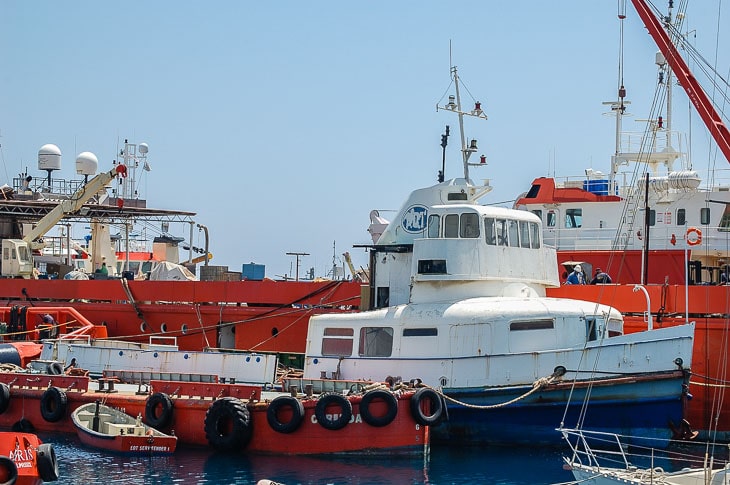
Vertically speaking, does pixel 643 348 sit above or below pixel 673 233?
below

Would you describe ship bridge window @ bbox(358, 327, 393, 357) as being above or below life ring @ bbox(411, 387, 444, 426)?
above

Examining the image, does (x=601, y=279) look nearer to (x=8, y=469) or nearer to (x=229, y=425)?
(x=229, y=425)

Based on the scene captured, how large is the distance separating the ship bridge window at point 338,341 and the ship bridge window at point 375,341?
25 cm

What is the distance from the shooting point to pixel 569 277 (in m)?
25.4

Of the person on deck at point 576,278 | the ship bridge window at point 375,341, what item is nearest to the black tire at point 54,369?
the ship bridge window at point 375,341

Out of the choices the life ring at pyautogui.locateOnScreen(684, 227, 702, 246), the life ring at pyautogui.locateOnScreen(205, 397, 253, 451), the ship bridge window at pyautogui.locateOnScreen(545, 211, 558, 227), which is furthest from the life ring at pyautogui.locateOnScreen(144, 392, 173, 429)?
the ship bridge window at pyautogui.locateOnScreen(545, 211, 558, 227)

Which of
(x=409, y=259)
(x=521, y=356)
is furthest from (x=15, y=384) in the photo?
(x=521, y=356)

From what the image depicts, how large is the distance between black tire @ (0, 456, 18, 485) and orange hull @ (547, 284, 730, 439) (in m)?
11.7

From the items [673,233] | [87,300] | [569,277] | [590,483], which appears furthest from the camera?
[87,300]

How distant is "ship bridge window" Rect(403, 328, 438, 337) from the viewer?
21250mm

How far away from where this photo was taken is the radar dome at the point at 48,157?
41.7 metres

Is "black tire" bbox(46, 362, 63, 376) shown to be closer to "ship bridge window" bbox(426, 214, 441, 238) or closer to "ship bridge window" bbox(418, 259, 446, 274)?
"ship bridge window" bbox(418, 259, 446, 274)

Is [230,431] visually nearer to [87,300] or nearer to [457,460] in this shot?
[457,460]

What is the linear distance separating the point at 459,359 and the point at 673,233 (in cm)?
974
